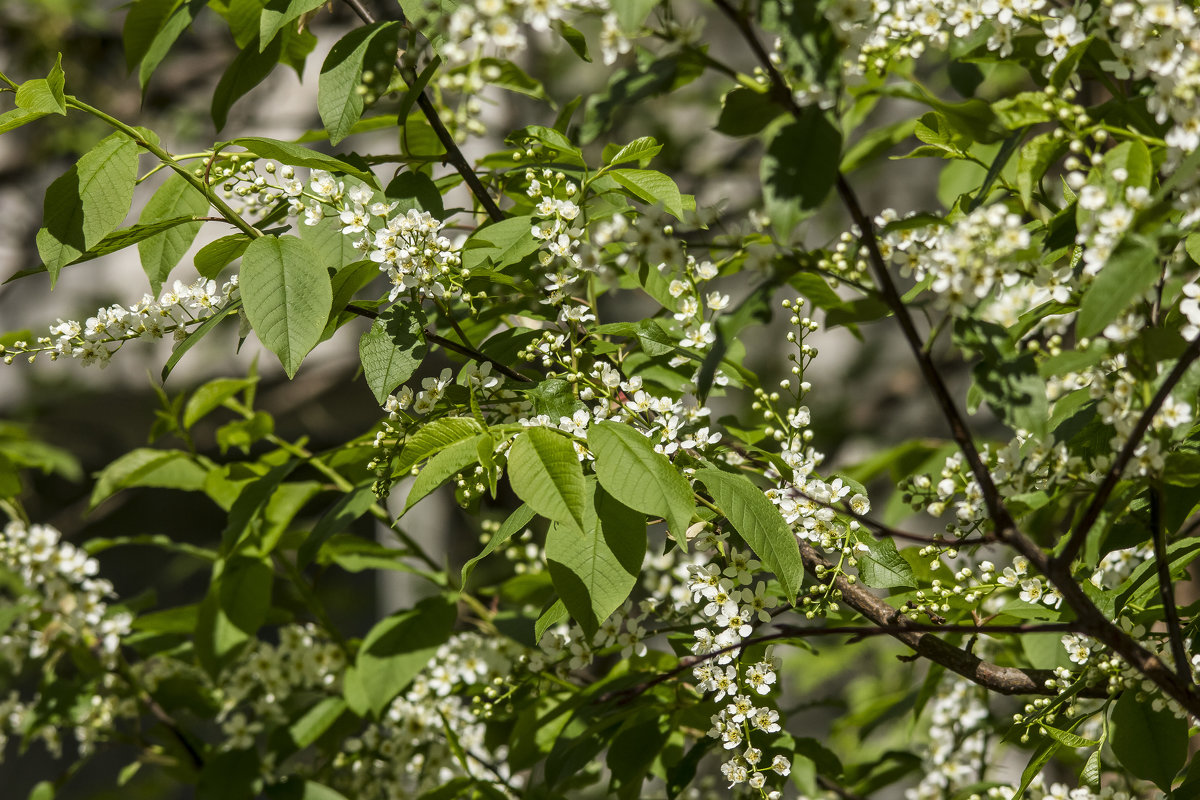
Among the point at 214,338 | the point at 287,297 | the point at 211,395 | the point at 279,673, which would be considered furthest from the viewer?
the point at 214,338

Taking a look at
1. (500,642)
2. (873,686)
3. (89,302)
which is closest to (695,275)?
(500,642)

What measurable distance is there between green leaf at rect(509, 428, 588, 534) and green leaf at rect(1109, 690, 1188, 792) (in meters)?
0.48

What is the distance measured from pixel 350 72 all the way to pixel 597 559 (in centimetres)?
47

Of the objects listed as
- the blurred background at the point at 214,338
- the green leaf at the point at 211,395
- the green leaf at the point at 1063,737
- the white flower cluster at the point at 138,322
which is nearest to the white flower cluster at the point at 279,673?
the green leaf at the point at 211,395

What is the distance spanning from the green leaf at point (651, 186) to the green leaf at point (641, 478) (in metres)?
0.21

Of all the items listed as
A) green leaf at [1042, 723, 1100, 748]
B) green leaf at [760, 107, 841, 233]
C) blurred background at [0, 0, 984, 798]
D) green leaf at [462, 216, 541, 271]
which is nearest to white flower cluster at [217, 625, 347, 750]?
green leaf at [462, 216, 541, 271]

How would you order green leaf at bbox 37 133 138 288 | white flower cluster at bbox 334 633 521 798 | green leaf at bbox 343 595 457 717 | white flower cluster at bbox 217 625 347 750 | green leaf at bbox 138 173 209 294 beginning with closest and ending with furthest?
green leaf at bbox 37 133 138 288 < green leaf at bbox 138 173 209 294 < green leaf at bbox 343 595 457 717 < white flower cluster at bbox 334 633 521 798 < white flower cluster at bbox 217 625 347 750

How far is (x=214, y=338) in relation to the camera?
3.20m

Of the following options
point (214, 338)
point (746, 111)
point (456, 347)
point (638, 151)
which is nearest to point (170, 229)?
point (456, 347)

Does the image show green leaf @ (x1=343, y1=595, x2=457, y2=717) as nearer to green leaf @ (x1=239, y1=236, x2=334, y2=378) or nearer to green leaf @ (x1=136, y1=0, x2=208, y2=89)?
green leaf @ (x1=239, y1=236, x2=334, y2=378)

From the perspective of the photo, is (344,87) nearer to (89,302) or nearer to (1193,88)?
(1193,88)

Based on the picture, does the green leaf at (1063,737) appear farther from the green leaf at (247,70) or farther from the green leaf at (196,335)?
the green leaf at (247,70)

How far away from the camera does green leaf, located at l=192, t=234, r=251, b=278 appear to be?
0.84 meters

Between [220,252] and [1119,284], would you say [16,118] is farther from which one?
[1119,284]
